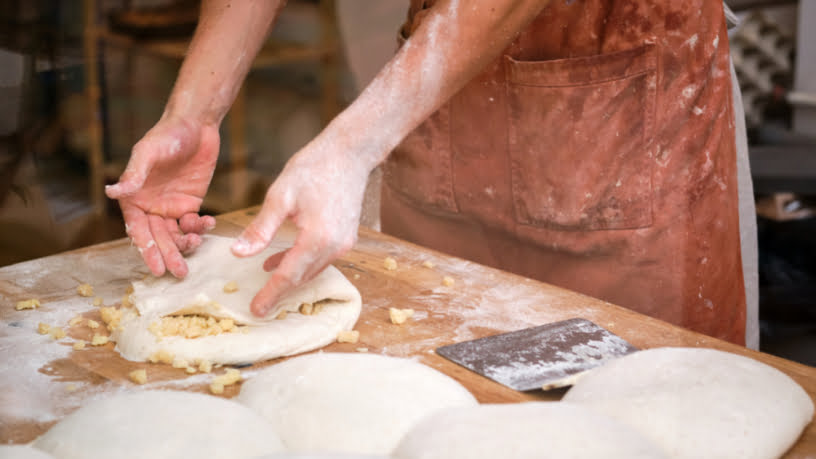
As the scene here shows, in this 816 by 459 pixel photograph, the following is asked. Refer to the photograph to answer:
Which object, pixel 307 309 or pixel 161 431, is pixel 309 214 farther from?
pixel 161 431

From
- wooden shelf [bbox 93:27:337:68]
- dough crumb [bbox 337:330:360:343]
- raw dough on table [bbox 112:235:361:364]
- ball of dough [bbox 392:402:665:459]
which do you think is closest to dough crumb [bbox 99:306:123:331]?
raw dough on table [bbox 112:235:361:364]

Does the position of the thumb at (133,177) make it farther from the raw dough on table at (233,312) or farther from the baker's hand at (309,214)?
the baker's hand at (309,214)

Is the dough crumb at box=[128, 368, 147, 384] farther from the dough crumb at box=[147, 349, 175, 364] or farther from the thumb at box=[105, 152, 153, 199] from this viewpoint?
the thumb at box=[105, 152, 153, 199]

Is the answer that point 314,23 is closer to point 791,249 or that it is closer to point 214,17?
point 214,17

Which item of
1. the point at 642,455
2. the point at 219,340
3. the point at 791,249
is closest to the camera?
the point at 642,455

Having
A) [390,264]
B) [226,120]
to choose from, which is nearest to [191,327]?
[390,264]

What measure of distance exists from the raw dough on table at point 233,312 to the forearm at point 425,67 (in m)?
0.27

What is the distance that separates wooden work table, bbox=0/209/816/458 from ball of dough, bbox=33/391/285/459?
125mm

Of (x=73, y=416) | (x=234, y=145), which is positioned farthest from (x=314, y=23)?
(x=73, y=416)

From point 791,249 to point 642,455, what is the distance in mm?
2914

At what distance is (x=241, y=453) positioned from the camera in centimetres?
91

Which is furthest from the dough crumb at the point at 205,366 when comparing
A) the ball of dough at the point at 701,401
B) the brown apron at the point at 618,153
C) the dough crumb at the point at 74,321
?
the brown apron at the point at 618,153

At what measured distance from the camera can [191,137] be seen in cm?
156

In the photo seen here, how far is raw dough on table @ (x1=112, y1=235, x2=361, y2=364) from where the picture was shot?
1.24 metres
